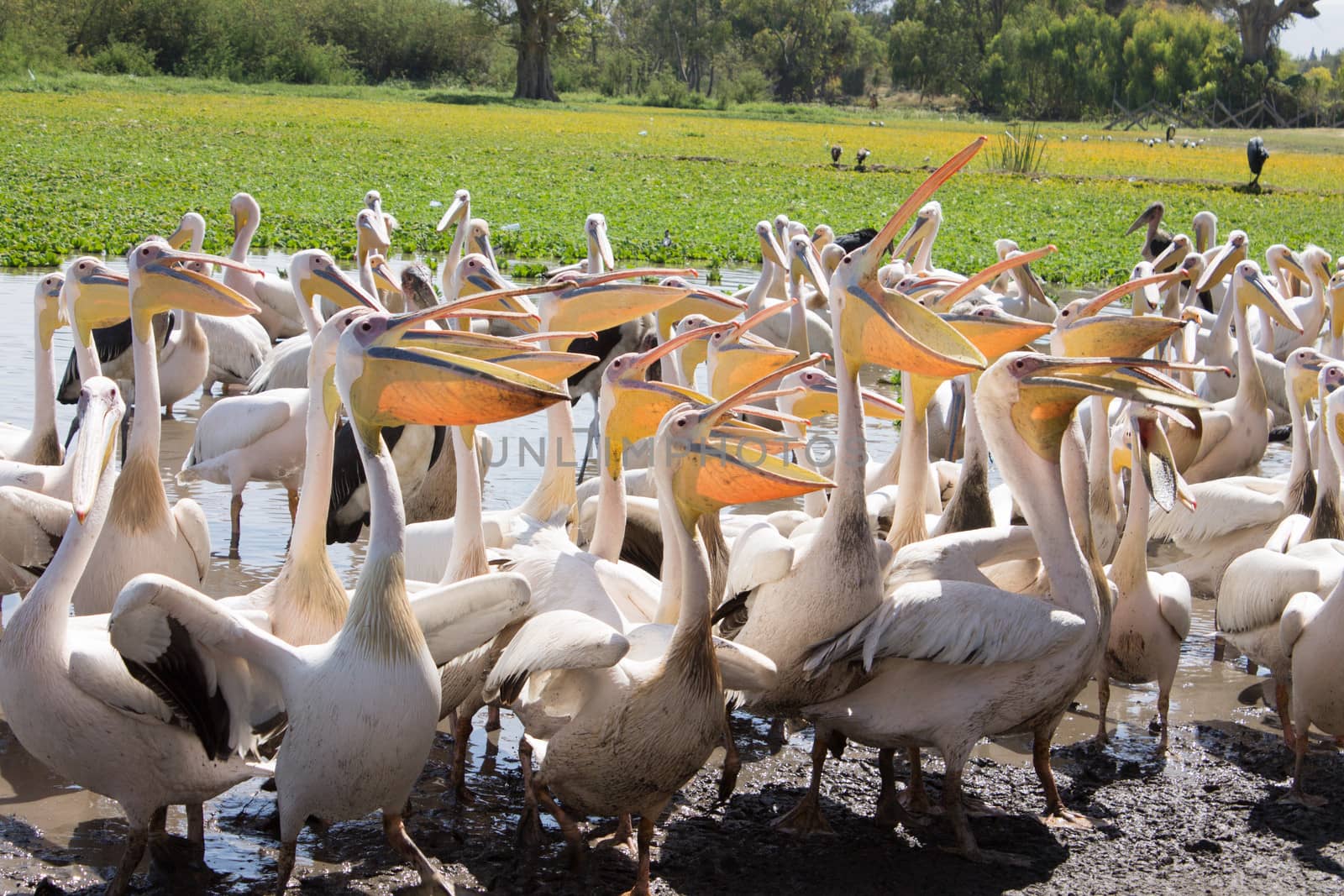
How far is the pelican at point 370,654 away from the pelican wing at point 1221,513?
3335 millimetres

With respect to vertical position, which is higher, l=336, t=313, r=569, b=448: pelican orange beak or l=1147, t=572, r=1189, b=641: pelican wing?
l=336, t=313, r=569, b=448: pelican orange beak

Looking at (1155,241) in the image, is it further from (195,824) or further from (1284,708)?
(195,824)

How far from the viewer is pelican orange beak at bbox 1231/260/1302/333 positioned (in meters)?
7.34

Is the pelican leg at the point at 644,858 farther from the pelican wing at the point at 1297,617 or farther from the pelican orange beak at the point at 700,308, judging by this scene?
the pelican orange beak at the point at 700,308

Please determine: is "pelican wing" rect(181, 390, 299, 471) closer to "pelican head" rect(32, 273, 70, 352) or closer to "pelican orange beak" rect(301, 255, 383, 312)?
"pelican orange beak" rect(301, 255, 383, 312)

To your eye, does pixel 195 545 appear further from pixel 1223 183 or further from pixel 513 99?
pixel 513 99

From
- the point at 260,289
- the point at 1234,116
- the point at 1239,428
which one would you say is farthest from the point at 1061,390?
the point at 1234,116

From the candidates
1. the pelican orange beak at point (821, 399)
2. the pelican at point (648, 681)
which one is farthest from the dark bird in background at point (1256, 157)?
the pelican at point (648, 681)

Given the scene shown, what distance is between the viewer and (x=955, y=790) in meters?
3.71

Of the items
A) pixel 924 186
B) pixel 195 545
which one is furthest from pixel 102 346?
pixel 924 186

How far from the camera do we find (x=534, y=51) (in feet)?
145

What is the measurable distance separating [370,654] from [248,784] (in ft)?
3.37

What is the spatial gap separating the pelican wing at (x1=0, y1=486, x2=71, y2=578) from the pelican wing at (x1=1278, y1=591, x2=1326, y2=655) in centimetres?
354

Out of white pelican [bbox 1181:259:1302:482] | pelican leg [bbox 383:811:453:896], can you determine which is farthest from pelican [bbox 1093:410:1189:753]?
white pelican [bbox 1181:259:1302:482]
